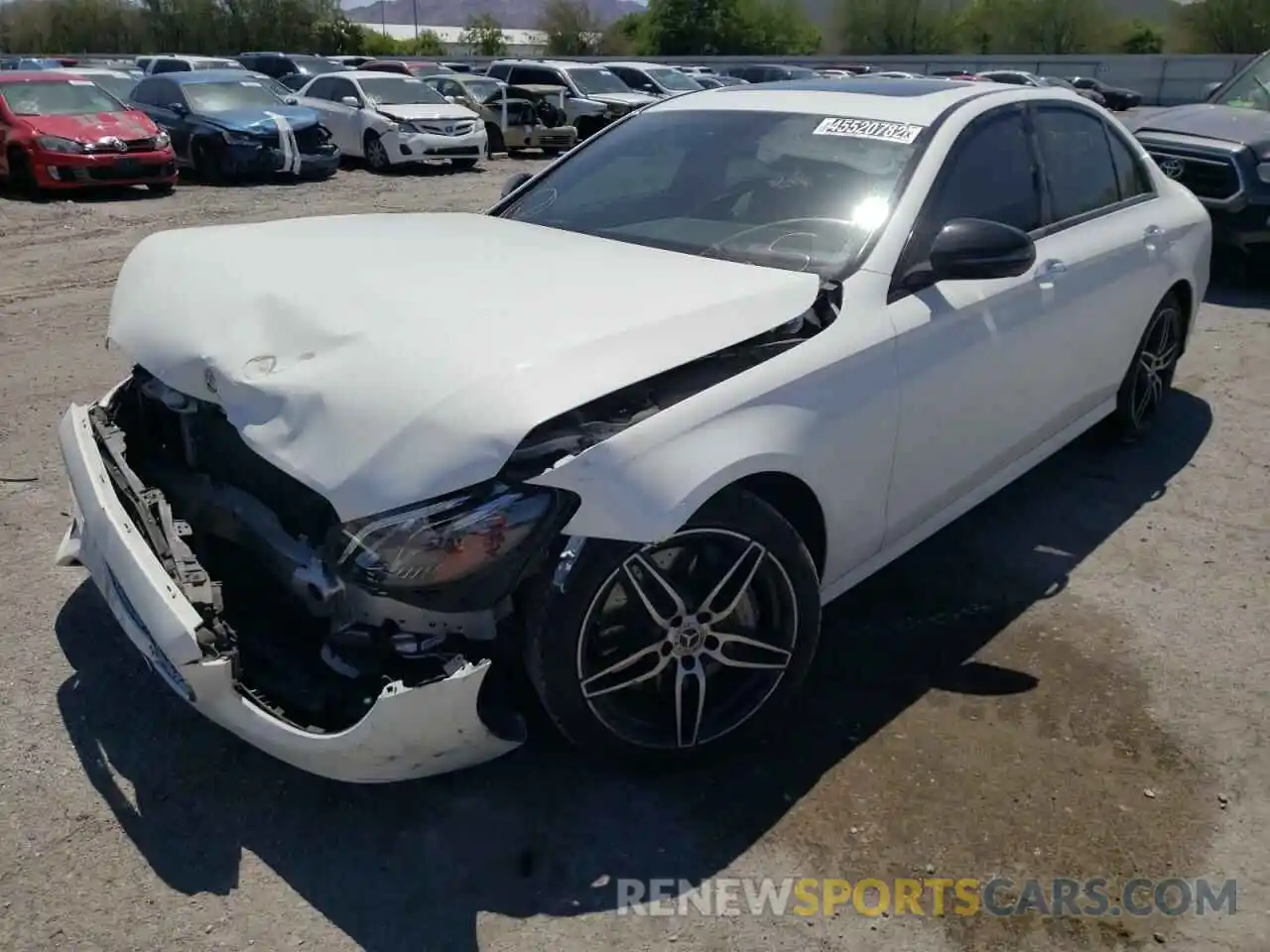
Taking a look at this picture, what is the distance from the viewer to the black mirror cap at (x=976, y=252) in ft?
10.8

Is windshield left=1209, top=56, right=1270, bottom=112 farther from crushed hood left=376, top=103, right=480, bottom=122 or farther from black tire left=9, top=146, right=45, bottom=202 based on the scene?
black tire left=9, top=146, right=45, bottom=202

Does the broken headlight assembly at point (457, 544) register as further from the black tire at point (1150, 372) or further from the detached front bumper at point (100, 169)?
the detached front bumper at point (100, 169)

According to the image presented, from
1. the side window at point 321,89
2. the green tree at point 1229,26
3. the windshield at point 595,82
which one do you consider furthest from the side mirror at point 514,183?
the green tree at point 1229,26

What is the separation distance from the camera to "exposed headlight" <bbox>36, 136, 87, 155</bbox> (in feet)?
41.9

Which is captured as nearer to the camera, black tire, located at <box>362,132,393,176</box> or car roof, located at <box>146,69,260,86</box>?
car roof, located at <box>146,69,260,86</box>

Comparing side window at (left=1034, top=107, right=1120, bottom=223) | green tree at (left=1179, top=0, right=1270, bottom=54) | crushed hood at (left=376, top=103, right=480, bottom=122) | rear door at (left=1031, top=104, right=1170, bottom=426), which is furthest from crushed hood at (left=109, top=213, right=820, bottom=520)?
green tree at (left=1179, top=0, right=1270, bottom=54)

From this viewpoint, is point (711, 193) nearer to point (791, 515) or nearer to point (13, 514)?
point (791, 515)

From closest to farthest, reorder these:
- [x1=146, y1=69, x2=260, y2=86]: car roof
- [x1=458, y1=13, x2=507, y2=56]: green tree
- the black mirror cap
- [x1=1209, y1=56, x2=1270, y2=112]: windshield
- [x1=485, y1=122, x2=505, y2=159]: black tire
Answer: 1. the black mirror cap
2. [x1=1209, y1=56, x2=1270, y2=112]: windshield
3. [x1=146, y1=69, x2=260, y2=86]: car roof
4. [x1=485, y1=122, x2=505, y2=159]: black tire
5. [x1=458, y1=13, x2=507, y2=56]: green tree

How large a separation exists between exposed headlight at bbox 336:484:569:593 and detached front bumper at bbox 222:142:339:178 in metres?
13.9

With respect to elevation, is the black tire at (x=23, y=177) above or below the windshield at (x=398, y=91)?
below

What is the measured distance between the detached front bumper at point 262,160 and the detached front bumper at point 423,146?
57.6 inches

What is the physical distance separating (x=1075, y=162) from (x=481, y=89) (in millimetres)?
17746

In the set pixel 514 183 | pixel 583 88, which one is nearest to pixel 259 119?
pixel 583 88

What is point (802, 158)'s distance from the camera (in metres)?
3.72
